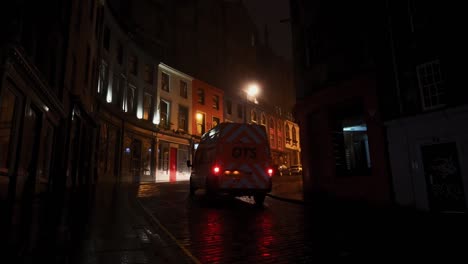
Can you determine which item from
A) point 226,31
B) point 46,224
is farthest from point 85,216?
point 226,31

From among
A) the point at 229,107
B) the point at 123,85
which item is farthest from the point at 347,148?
the point at 229,107

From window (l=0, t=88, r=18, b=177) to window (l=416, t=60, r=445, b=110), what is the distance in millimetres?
12282

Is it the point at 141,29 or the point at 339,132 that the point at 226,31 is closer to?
the point at 141,29

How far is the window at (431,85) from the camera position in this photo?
32.5 ft

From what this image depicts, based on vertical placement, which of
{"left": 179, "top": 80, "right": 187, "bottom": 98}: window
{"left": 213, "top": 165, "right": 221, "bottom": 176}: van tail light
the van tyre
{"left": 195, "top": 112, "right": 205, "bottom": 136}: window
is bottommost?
the van tyre

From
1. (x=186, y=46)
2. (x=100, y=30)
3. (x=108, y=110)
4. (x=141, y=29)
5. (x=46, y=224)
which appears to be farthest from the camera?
(x=186, y=46)

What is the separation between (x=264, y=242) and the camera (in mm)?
5070

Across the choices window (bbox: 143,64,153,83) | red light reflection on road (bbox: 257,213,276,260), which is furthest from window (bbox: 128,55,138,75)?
red light reflection on road (bbox: 257,213,276,260)

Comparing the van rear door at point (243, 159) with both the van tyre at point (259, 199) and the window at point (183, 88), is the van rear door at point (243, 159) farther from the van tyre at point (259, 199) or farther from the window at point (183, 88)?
the window at point (183, 88)

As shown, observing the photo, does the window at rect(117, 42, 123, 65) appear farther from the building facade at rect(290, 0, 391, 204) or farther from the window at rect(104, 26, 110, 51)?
the building facade at rect(290, 0, 391, 204)

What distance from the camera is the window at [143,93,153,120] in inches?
1005

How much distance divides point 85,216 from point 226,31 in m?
41.0

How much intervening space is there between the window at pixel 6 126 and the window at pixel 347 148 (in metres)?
11.9

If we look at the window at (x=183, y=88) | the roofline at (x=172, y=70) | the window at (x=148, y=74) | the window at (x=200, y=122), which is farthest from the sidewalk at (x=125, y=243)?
the window at (x=200, y=122)
